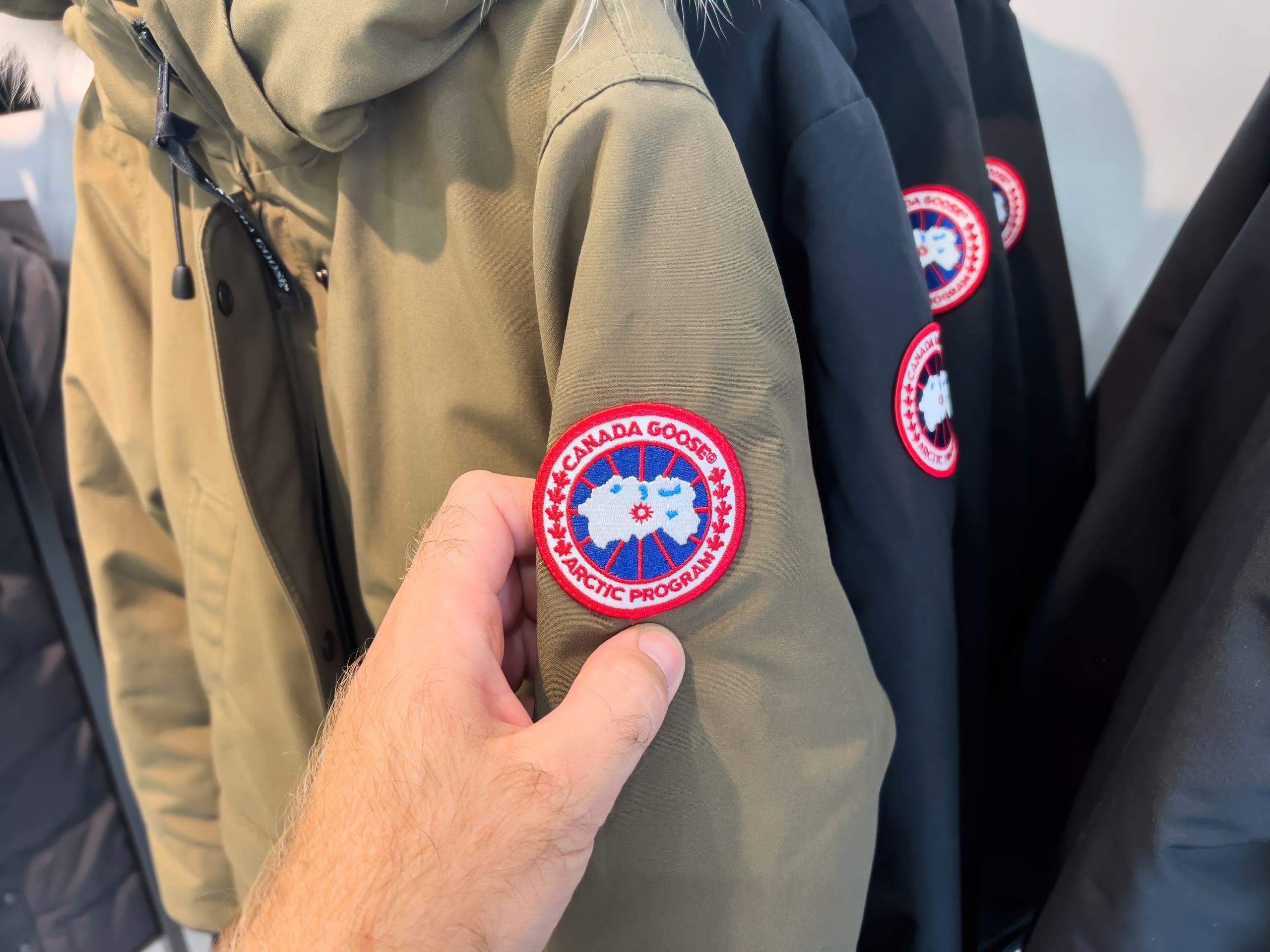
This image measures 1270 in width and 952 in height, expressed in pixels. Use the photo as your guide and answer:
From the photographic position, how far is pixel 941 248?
0.56 meters

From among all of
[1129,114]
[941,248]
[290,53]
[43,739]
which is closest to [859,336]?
[941,248]

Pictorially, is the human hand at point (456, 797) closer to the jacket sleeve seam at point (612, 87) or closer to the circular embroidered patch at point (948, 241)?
the jacket sleeve seam at point (612, 87)

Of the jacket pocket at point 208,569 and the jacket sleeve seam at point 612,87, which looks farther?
the jacket pocket at point 208,569

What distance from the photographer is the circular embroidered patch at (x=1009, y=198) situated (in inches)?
25.3

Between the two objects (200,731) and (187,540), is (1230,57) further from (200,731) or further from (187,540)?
(200,731)

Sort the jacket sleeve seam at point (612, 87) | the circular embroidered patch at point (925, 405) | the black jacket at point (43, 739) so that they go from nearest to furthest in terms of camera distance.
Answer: the jacket sleeve seam at point (612, 87), the circular embroidered patch at point (925, 405), the black jacket at point (43, 739)

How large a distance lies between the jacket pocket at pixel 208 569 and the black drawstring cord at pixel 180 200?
19 centimetres

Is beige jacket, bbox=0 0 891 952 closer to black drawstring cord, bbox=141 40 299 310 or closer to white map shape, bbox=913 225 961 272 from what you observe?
black drawstring cord, bbox=141 40 299 310

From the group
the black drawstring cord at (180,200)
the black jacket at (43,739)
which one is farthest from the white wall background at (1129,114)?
the black jacket at (43,739)

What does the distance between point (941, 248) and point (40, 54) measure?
2.71 feet

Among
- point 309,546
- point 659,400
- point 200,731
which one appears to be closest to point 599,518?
point 659,400

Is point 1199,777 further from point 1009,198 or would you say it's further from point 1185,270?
point 1009,198

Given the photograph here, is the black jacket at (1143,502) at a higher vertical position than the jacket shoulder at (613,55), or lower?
lower

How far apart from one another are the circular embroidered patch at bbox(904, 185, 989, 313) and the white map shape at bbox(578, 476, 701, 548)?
324 mm
